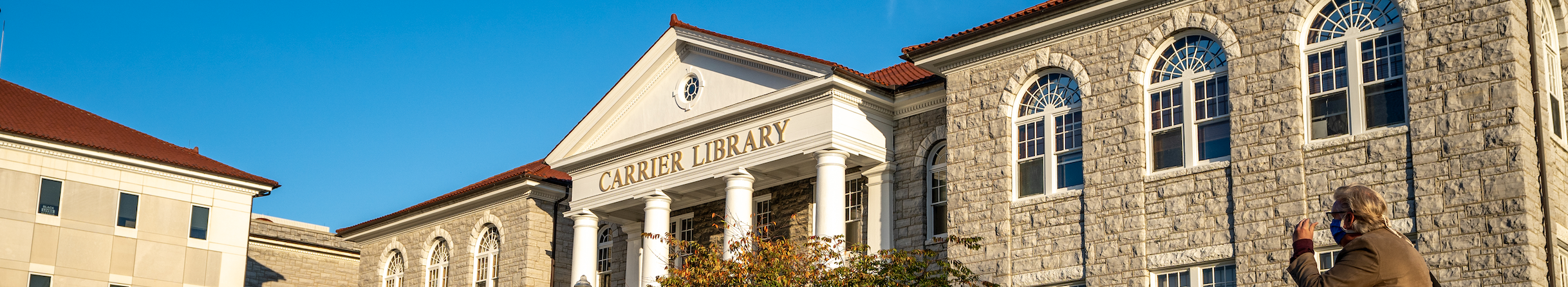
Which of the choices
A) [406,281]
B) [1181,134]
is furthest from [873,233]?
[406,281]

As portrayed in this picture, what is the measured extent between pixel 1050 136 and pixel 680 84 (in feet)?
28.6

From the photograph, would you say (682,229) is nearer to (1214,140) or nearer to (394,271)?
(394,271)

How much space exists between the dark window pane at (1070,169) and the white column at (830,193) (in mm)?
4175

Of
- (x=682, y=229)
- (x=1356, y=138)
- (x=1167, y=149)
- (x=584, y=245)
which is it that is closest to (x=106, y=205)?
(x=584, y=245)

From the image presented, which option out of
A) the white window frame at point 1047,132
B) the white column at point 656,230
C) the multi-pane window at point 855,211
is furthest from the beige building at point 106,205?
the white window frame at point 1047,132

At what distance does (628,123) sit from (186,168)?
10548 mm

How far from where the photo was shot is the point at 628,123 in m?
29.5

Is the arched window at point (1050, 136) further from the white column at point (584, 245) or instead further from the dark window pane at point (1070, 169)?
the white column at point (584, 245)

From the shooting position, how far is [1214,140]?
1995 centimetres

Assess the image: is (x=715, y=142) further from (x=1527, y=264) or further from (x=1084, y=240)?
(x=1527, y=264)

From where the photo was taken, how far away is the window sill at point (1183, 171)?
19.6 metres

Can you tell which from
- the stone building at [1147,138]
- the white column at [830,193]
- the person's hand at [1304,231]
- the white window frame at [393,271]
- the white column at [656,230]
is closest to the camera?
the person's hand at [1304,231]

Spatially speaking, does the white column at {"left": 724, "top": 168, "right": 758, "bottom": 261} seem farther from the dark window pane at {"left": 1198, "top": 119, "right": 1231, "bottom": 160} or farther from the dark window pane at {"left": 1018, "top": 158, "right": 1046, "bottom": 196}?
the dark window pane at {"left": 1198, "top": 119, "right": 1231, "bottom": 160}


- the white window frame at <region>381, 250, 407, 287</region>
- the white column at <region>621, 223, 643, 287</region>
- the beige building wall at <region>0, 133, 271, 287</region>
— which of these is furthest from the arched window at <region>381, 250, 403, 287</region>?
the white column at <region>621, 223, 643, 287</region>
